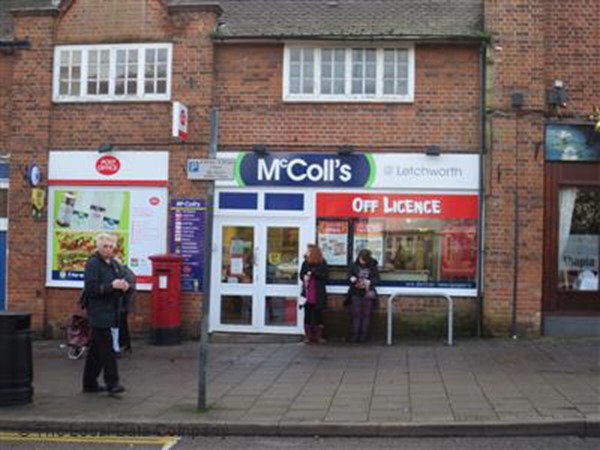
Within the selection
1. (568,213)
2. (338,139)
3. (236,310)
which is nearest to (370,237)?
(338,139)


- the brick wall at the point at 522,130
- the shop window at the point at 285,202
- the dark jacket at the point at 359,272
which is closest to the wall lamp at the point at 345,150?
the shop window at the point at 285,202

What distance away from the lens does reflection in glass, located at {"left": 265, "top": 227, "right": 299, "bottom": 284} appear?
1413cm

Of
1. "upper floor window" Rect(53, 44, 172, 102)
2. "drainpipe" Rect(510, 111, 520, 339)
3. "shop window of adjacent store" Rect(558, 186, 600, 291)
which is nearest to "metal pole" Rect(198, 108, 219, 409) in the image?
"upper floor window" Rect(53, 44, 172, 102)

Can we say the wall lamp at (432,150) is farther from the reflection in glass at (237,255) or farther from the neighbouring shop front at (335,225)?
the reflection in glass at (237,255)

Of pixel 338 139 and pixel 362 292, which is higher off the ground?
pixel 338 139

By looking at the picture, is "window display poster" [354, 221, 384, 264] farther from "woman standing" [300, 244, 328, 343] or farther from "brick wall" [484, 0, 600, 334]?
"brick wall" [484, 0, 600, 334]

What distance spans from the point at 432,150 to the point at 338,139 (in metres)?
1.65

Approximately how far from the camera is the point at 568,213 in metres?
13.8

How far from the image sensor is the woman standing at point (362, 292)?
528 inches

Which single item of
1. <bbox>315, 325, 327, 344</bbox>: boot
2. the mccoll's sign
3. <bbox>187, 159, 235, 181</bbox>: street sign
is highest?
the mccoll's sign

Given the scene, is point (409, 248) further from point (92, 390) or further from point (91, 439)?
point (91, 439)

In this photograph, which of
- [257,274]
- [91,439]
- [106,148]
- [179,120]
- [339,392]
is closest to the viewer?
[91,439]

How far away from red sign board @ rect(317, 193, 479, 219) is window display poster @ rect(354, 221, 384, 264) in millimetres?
177

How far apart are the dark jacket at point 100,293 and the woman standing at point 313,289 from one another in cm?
460
